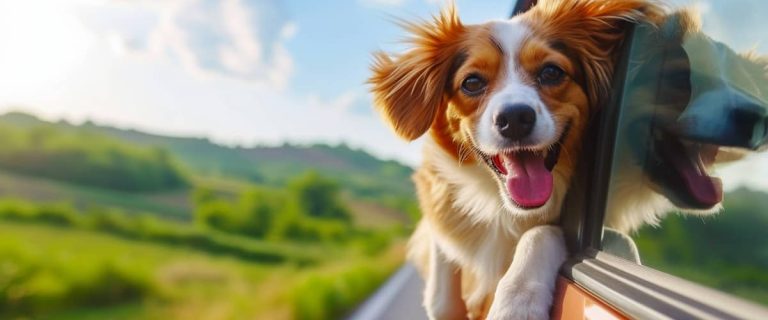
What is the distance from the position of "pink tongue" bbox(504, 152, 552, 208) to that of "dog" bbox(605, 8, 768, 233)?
0.37m

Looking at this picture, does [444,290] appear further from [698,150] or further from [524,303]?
[698,150]

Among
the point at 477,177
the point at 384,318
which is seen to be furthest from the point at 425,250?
the point at 384,318

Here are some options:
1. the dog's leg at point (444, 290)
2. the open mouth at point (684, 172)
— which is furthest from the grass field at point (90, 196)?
the open mouth at point (684, 172)

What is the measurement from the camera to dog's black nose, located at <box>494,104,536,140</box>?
2541mm

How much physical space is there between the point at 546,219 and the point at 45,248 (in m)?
5.66

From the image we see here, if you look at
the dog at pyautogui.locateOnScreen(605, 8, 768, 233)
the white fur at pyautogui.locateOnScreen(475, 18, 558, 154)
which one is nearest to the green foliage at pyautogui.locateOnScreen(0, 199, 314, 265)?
the white fur at pyautogui.locateOnScreen(475, 18, 558, 154)

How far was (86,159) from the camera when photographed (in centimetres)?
838

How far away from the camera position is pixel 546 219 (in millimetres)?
2838

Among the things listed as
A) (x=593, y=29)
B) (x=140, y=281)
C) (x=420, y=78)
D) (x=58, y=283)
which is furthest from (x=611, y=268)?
(x=140, y=281)

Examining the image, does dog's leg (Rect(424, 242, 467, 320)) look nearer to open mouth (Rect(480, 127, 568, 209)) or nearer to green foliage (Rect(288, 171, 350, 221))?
open mouth (Rect(480, 127, 568, 209))

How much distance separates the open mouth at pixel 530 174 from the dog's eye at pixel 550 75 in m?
0.21

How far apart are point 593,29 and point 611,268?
3.62 ft

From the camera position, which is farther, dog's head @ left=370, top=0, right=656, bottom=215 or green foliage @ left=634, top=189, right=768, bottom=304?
dog's head @ left=370, top=0, right=656, bottom=215

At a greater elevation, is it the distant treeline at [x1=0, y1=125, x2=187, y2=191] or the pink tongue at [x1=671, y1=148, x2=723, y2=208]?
the pink tongue at [x1=671, y1=148, x2=723, y2=208]
